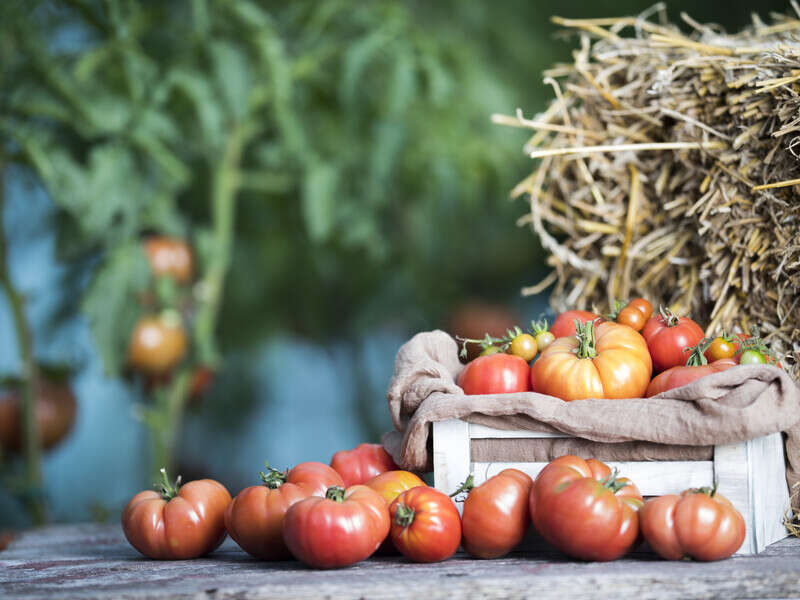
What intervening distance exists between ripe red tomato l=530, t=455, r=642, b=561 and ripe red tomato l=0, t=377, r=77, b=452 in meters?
1.65

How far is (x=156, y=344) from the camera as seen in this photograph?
209 centimetres

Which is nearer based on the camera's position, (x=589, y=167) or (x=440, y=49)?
(x=589, y=167)

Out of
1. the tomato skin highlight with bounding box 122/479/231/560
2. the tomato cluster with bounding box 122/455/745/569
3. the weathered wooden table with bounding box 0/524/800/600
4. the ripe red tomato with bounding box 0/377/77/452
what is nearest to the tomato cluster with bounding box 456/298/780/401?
the tomato cluster with bounding box 122/455/745/569

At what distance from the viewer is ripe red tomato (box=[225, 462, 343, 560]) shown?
1.03 m

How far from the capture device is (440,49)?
2252 millimetres

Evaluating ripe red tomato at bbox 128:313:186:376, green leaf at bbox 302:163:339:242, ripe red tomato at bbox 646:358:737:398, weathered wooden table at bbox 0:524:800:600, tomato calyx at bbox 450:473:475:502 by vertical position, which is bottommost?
weathered wooden table at bbox 0:524:800:600

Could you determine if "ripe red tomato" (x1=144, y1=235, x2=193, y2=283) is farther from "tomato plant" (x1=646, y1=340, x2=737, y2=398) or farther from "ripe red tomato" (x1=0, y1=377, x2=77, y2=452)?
"tomato plant" (x1=646, y1=340, x2=737, y2=398)

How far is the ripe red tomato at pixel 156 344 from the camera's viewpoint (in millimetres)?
2076

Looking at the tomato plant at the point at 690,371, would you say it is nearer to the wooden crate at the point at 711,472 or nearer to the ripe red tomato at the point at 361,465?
the wooden crate at the point at 711,472

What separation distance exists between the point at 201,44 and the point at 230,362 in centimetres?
116

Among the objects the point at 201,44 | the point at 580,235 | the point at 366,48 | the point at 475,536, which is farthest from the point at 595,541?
the point at 201,44

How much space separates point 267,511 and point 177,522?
0.44ft

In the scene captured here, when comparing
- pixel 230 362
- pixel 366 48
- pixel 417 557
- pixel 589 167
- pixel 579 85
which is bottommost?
pixel 417 557

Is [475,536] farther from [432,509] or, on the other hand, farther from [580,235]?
[580,235]
